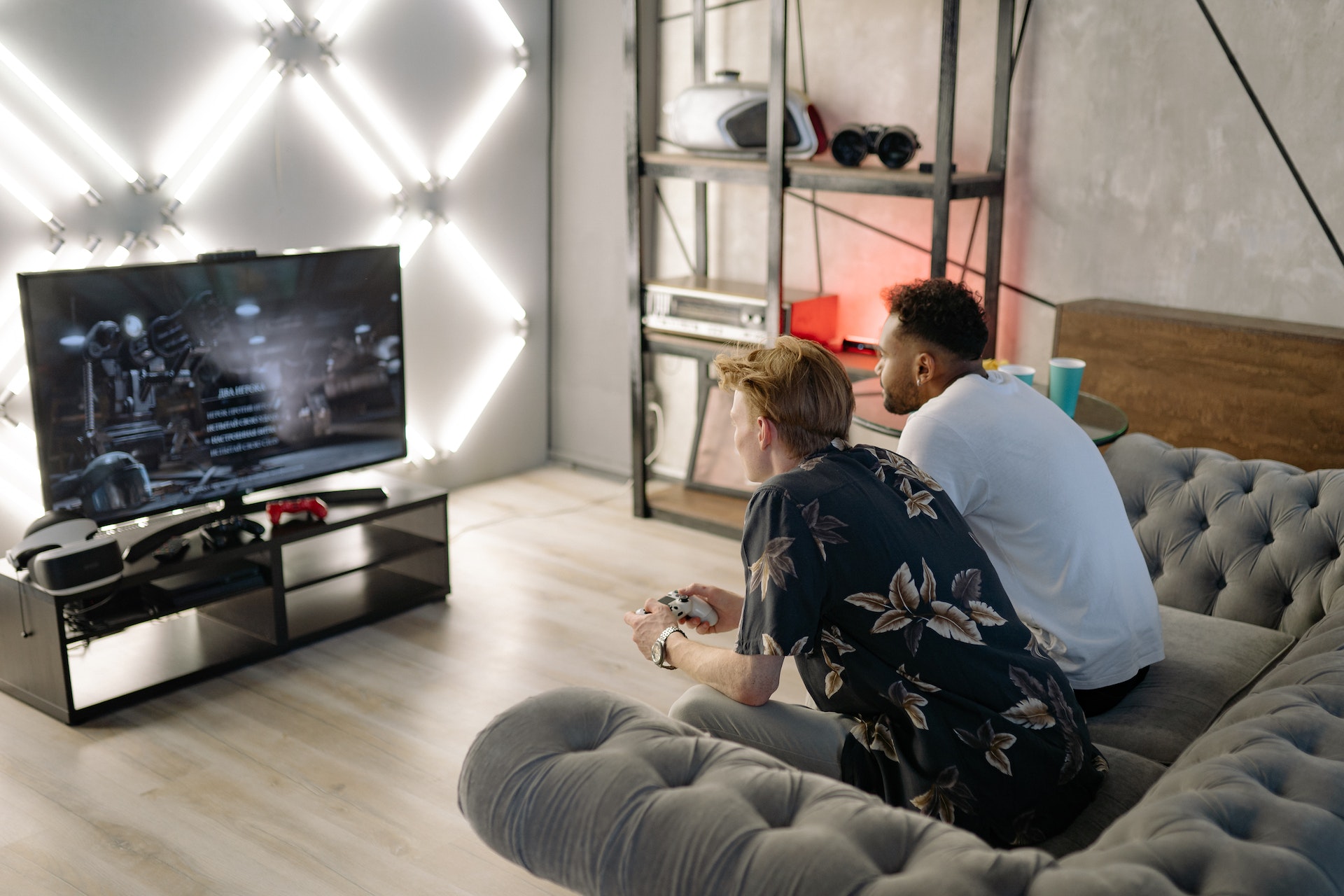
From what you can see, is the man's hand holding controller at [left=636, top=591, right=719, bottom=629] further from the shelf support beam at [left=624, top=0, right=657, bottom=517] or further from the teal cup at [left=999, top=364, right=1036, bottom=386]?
the shelf support beam at [left=624, top=0, right=657, bottom=517]

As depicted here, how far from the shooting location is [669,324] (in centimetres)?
432

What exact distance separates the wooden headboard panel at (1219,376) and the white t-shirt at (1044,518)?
140 cm

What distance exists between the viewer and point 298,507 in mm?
3344

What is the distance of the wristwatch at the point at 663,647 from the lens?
74.1 inches

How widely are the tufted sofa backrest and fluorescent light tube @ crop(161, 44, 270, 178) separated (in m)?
2.87

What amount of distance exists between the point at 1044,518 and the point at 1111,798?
0.47 meters

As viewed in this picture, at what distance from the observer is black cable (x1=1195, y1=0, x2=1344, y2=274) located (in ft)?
10.9

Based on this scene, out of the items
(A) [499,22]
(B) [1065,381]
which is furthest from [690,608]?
(A) [499,22]

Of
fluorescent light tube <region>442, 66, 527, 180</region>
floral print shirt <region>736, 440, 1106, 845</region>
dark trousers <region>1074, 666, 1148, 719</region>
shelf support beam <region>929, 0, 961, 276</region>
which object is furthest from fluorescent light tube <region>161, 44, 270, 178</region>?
dark trousers <region>1074, 666, 1148, 719</region>

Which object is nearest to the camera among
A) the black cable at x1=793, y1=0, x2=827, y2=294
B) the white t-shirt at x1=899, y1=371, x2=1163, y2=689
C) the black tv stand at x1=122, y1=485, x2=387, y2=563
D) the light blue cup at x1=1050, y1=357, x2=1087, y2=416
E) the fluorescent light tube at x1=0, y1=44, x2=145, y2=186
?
the white t-shirt at x1=899, y1=371, x2=1163, y2=689

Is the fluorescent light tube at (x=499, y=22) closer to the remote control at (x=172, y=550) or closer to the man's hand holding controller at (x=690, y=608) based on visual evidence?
the remote control at (x=172, y=550)

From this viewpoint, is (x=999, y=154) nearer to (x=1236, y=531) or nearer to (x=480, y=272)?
(x=1236, y=531)

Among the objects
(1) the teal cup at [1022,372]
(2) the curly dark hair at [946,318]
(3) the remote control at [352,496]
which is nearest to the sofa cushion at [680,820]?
(2) the curly dark hair at [946,318]

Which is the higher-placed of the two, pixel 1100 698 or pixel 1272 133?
pixel 1272 133
